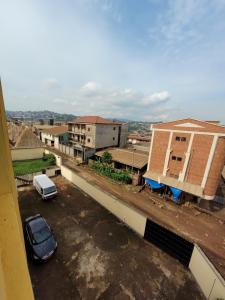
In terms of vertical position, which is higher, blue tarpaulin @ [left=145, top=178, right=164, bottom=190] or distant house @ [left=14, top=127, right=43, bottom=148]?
distant house @ [left=14, top=127, right=43, bottom=148]

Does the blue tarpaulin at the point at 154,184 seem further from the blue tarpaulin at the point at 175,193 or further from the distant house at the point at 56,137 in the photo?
the distant house at the point at 56,137

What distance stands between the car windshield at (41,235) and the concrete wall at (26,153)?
20169 millimetres

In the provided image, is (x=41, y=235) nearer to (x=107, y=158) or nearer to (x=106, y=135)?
(x=107, y=158)

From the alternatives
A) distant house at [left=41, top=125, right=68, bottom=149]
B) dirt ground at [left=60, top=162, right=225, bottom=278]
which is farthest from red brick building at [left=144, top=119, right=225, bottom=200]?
distant house at [left=41, top=125, right=68, bottom=149]

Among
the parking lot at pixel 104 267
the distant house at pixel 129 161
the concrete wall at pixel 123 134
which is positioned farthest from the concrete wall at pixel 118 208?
the concrete wall at pixel 123 134

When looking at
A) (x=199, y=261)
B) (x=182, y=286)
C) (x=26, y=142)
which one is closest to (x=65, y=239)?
(x=182, y=286)

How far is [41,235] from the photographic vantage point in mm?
9086

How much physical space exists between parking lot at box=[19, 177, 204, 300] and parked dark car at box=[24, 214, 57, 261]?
632 millimetres

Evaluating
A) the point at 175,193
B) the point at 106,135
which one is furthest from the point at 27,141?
the point at 175,193

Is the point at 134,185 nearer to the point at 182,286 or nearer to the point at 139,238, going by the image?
the point at 139,238

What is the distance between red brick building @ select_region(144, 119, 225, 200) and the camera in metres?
14.5

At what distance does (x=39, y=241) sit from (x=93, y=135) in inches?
843

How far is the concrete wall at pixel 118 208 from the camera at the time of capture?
36.4 ft

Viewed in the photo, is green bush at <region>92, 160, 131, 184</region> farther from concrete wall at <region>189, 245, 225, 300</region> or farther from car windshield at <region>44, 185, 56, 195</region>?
concrete wall at <region>189, 245, 225, 300</region>
